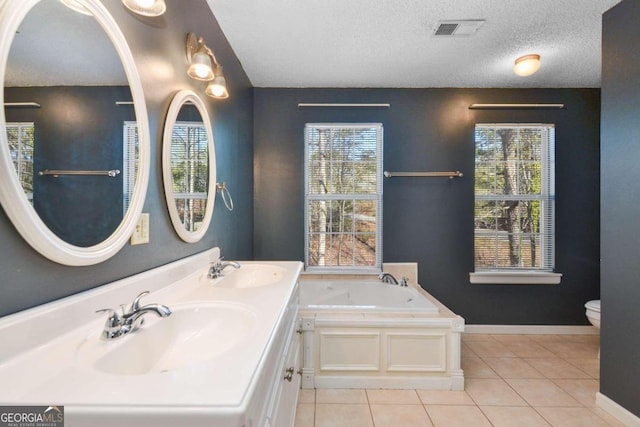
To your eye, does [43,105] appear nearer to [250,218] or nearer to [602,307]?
[250,218]

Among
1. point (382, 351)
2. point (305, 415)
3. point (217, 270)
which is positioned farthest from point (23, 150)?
point (382, 351)

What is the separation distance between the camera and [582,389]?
205 cm

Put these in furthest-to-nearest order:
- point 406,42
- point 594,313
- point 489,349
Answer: point 489,349
point 594,313
point 406,42

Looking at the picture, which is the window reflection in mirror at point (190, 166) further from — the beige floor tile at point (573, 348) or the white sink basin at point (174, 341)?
the beige floor tile at point (573, 348)

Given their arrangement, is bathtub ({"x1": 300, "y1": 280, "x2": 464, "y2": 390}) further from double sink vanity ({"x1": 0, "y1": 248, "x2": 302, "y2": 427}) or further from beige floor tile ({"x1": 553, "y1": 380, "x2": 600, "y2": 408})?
double sink vanity ({"x1": 0, "y1": 248, "x2": 302, "y2": 427})

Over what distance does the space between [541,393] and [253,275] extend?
2.10 meters

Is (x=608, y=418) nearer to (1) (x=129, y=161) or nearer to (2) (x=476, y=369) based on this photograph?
(2) (x=476, y=369)

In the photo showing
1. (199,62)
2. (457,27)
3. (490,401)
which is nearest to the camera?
(199,62)

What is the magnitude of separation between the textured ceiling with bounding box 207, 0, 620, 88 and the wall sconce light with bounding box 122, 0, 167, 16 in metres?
0.86

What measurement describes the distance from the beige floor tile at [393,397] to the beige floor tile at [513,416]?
41 centimetres

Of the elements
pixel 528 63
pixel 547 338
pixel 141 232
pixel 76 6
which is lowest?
pixel 547 338

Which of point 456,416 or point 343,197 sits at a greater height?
point 343,197

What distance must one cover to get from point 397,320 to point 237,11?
2.29m

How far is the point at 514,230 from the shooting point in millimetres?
3043
